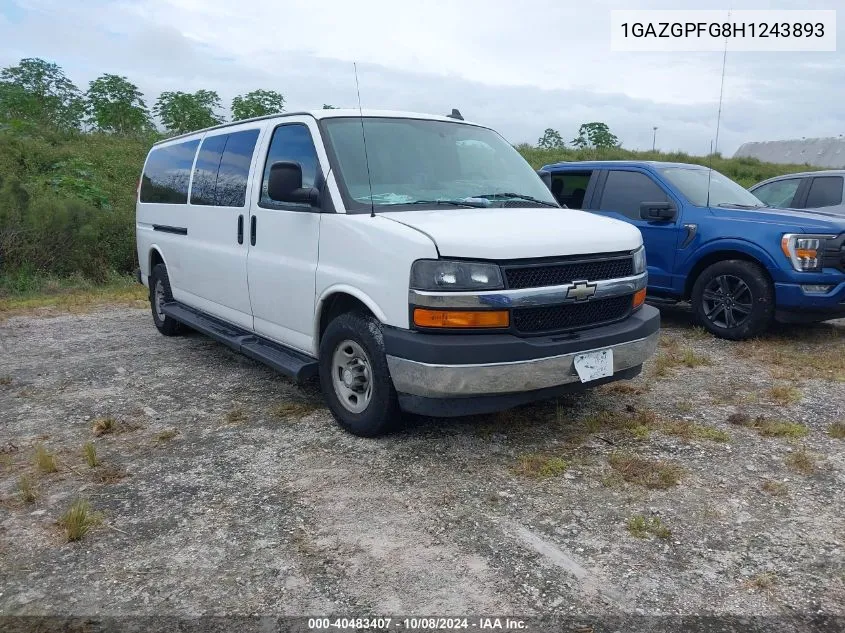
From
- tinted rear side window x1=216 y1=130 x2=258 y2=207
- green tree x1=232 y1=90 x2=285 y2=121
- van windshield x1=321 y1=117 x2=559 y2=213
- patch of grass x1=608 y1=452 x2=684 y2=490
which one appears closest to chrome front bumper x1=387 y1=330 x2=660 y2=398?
patch of grass x1=608 y1=452 x2=684 y2=490

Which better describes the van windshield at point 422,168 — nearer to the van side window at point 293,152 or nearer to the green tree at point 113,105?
the van side window at point 293,152

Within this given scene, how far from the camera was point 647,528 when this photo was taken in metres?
3.11

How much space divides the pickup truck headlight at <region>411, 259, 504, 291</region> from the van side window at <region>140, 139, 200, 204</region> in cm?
330

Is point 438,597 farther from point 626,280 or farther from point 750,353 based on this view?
point 750,353

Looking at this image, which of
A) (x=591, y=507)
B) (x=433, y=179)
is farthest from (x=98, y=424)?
(x=591, y=507)

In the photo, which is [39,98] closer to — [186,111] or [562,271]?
[186,111]

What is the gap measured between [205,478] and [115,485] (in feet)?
1.51

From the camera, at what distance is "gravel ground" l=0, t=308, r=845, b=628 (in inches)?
105

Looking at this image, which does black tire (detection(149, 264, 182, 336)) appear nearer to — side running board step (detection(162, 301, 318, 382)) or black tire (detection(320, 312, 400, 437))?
side running board step (detection(162, 301, 318, 382))

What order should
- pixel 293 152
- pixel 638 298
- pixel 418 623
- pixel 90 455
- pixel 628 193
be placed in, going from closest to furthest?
pixel 418 623
pixel 90 455
pixel 638 298
pixel 293 152
pixel 628 193

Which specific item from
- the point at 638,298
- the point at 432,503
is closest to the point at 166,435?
the point at 432,503

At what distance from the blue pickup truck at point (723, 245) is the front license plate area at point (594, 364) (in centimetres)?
321

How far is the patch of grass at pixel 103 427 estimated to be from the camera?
4398 mm

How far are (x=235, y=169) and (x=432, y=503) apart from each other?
308cm
